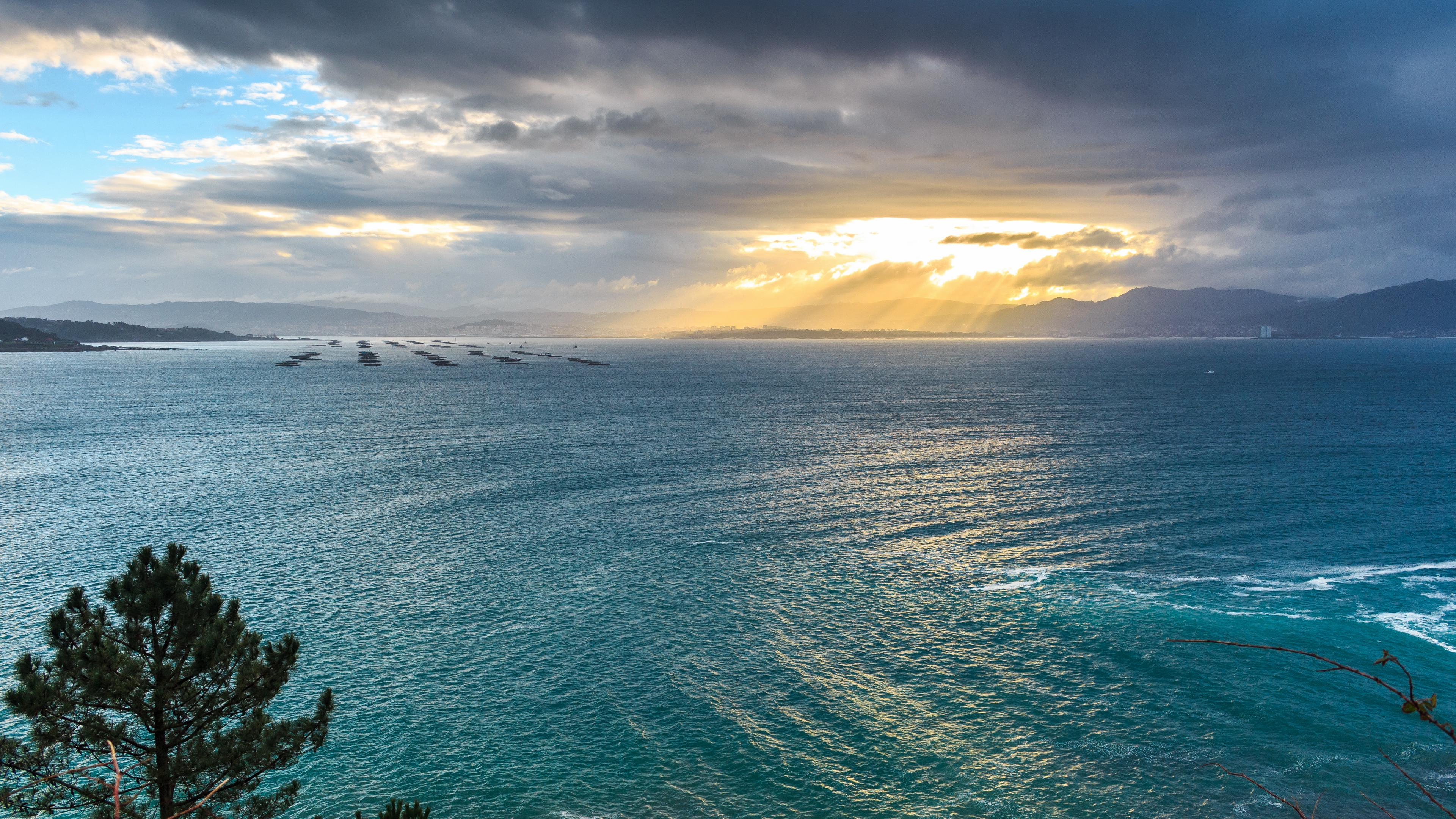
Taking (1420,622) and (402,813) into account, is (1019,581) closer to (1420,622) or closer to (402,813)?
(1420,622)

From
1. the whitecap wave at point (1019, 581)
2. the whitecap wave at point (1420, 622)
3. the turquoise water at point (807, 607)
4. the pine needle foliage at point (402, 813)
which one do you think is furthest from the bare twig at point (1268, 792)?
the whitecap wave at point (1420, 622)

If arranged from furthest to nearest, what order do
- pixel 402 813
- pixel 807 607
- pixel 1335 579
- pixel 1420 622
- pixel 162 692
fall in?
pixel 1335 579, pixel 807 607, pixel 1420 622, pixel 162 692, pixel 402 813

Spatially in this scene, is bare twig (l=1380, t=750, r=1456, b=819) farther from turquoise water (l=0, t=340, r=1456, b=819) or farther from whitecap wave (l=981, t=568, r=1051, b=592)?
whitecap wave (l=981, t=568, r=1051, b=592)

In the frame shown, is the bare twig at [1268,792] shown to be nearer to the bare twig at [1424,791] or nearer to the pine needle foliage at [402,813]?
the bare twig at [1424,791]

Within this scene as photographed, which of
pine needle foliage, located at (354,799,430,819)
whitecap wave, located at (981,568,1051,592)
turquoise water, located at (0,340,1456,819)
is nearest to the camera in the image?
pine needle foliage, located at (354,799,430,819)

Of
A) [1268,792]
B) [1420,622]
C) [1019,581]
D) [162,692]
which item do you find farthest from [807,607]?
[1268,792]

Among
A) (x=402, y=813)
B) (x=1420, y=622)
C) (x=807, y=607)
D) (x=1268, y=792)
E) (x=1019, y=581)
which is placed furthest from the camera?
(x=1019, y=581)

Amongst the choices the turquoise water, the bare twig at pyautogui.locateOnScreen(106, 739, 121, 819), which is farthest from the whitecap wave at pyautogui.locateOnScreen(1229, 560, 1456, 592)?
the bare twig at pyautogui.locateOnScreen(106, 739, 121, 819)

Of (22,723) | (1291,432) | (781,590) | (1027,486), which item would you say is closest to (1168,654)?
(781,590)
